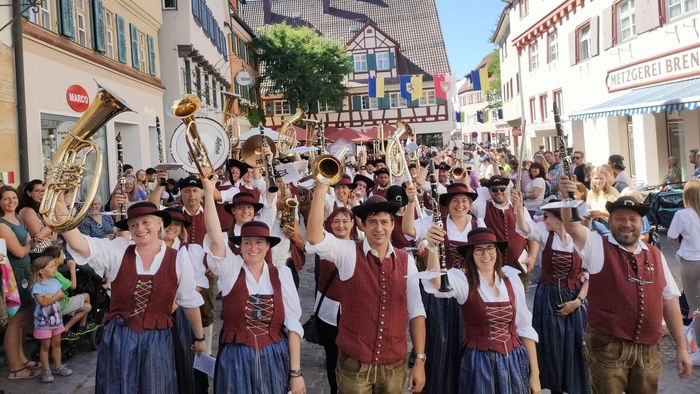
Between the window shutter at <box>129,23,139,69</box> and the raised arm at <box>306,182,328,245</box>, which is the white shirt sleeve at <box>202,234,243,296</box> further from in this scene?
the window shutter at <box>129,23,139,69</box>

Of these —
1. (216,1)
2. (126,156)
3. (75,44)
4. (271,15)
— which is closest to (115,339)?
(75,44)

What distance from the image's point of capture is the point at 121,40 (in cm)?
1762

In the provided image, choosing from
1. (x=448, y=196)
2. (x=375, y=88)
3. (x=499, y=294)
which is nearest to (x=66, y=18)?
(x=448, y=196)

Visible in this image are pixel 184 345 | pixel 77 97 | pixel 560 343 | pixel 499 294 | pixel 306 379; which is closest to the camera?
pixel 499 294

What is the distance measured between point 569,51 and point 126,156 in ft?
50.5

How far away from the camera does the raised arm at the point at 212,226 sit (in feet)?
14.0

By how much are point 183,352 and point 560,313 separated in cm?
288

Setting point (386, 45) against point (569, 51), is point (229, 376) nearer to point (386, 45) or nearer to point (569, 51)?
point (569, 51)

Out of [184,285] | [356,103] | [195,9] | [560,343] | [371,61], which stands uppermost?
[371,61]

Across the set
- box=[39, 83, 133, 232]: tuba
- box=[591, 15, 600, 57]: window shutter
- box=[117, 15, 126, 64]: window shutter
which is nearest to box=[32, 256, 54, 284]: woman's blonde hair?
box=[39, 83, 133, 232]: tuba

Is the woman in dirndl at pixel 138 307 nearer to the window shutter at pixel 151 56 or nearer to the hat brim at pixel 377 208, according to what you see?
the hat brim at pixel 377 208

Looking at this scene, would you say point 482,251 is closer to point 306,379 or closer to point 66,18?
point 306,379

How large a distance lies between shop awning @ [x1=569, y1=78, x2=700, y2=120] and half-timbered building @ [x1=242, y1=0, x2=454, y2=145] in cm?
3105

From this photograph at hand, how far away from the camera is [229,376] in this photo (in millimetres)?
4059
